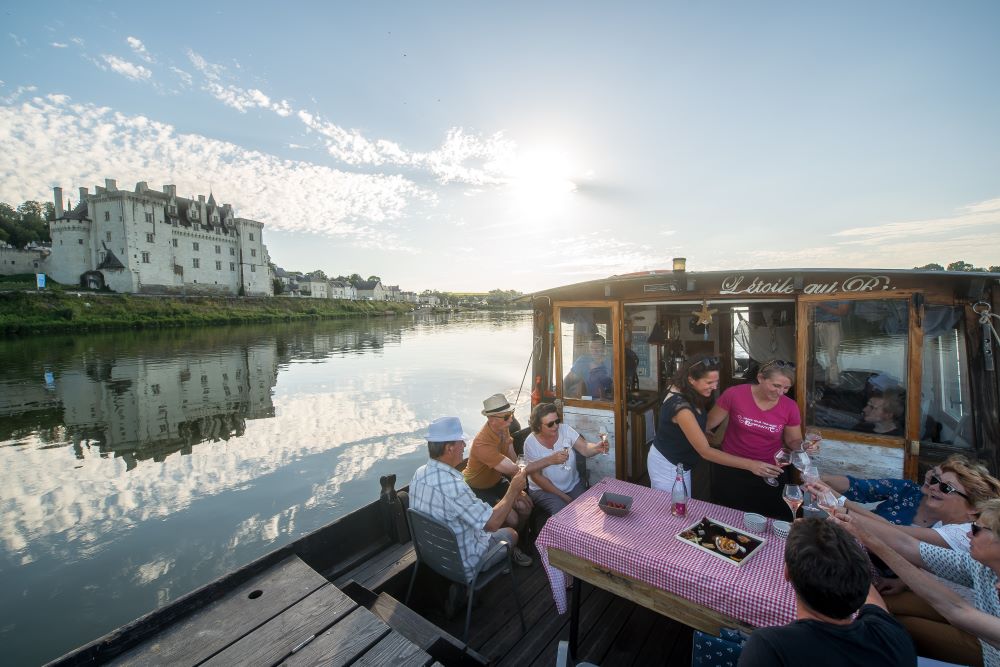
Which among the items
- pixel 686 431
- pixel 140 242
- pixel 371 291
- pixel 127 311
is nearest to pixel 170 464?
pixel 686 431

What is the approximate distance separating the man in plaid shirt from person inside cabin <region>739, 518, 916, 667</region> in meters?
2.04

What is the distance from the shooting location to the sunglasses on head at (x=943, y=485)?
2.78 metres

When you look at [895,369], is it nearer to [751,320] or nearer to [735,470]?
→ [735,470]

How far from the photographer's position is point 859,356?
4.67 metres

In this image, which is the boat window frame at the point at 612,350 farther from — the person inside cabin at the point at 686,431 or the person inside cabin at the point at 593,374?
the person inside cabin at the point at 686,431

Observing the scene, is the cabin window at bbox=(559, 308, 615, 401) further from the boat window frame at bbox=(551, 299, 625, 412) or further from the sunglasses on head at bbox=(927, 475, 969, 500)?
the sunglasses on head at bbox=(927, 475, 969, 500)

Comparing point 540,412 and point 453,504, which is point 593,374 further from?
point 453,504

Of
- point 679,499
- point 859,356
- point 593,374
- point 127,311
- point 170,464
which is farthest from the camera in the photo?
point 127,311

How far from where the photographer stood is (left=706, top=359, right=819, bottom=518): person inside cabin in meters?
4.03

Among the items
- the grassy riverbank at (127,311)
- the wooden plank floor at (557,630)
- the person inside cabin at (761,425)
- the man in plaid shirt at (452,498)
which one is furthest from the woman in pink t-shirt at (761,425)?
the grassy riverbank at (127,311)

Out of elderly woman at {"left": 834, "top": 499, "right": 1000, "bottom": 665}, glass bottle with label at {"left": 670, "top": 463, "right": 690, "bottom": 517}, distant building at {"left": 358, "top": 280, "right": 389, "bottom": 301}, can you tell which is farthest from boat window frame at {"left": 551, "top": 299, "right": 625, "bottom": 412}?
distant building at {"left": 358, "top": 280, "right": 389, "bottom": 301}

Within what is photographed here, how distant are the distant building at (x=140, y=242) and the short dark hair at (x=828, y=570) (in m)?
73.5

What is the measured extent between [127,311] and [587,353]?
64.3 metres

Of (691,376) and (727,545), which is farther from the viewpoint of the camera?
(691,376)
